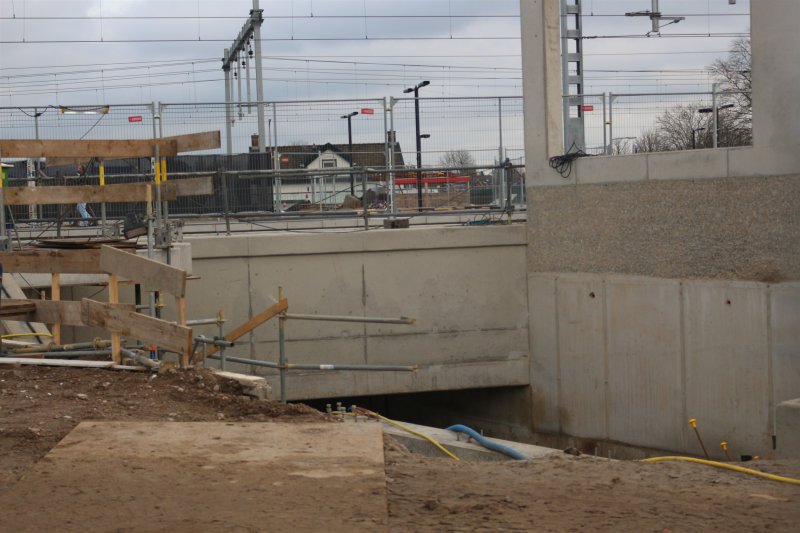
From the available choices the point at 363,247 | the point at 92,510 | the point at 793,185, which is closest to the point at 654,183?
the point at 793,185

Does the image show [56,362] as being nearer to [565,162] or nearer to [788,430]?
[788,430]

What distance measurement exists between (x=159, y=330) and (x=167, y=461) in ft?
9.25

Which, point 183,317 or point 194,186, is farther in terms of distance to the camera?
point 194,186

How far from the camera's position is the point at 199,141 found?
11.0 metres

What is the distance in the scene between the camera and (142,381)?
8492 millimetres

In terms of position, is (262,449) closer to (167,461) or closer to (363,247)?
(167,461)

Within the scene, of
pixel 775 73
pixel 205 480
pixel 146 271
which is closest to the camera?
pixel 205 480

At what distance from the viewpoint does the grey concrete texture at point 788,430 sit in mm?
7965

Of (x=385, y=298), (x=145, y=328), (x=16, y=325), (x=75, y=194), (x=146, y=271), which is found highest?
(x=75, y=194)

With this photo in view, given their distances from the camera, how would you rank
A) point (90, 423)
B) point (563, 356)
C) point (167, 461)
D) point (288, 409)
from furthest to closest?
point (563, 356), point (288, 409), point (90, 423), point (167, 461)

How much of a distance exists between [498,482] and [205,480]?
1.68 meters

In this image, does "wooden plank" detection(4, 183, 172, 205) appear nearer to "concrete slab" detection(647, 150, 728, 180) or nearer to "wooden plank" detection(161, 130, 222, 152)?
"wooden plank" detection(161, 130, 222, 152)

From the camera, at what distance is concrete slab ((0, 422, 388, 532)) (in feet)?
15.7

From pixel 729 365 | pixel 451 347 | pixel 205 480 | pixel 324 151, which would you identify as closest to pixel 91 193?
pixel 205 480
